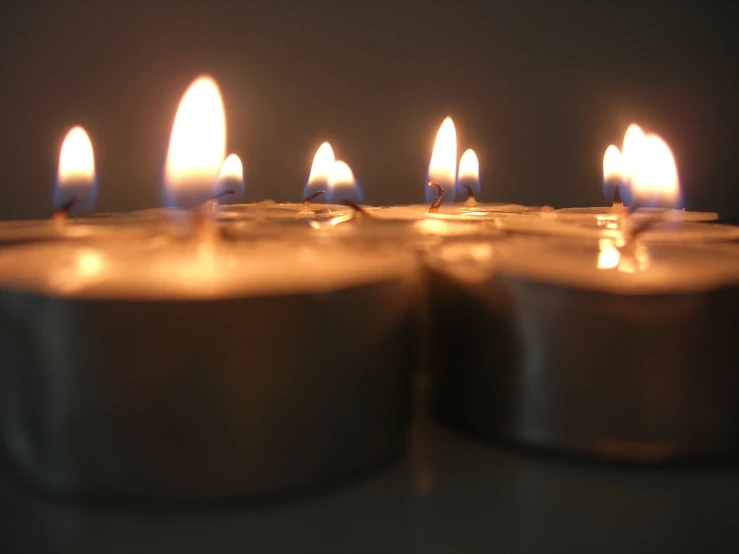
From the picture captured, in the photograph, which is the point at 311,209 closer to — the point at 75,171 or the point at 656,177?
the point at 75,171

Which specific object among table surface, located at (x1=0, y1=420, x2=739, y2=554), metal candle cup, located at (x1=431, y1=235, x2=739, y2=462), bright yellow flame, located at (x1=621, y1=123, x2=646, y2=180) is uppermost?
bright yellow flame, located at (x1=621, y1=123, x2=646, y2=180)

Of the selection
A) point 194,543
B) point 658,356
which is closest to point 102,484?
point 194,543

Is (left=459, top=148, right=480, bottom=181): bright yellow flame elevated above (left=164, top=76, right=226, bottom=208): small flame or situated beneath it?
situated beneath

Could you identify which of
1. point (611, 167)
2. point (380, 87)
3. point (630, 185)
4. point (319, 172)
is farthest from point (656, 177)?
point (380, 87)

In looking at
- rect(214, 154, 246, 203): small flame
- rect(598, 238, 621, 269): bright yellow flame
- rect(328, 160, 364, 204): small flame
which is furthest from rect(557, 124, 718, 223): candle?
rect(214, 154, 246, 203): small flame

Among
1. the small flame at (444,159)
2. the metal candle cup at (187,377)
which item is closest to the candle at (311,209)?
the small flame at (444,159)

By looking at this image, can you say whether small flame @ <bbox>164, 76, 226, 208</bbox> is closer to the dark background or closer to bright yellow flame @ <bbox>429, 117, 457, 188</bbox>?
bright yellow flame @ <bbox>429, 117, 457, 188</bbox>

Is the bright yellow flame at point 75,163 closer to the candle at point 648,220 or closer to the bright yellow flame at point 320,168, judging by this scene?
the bright yellow flame at point 320,168
